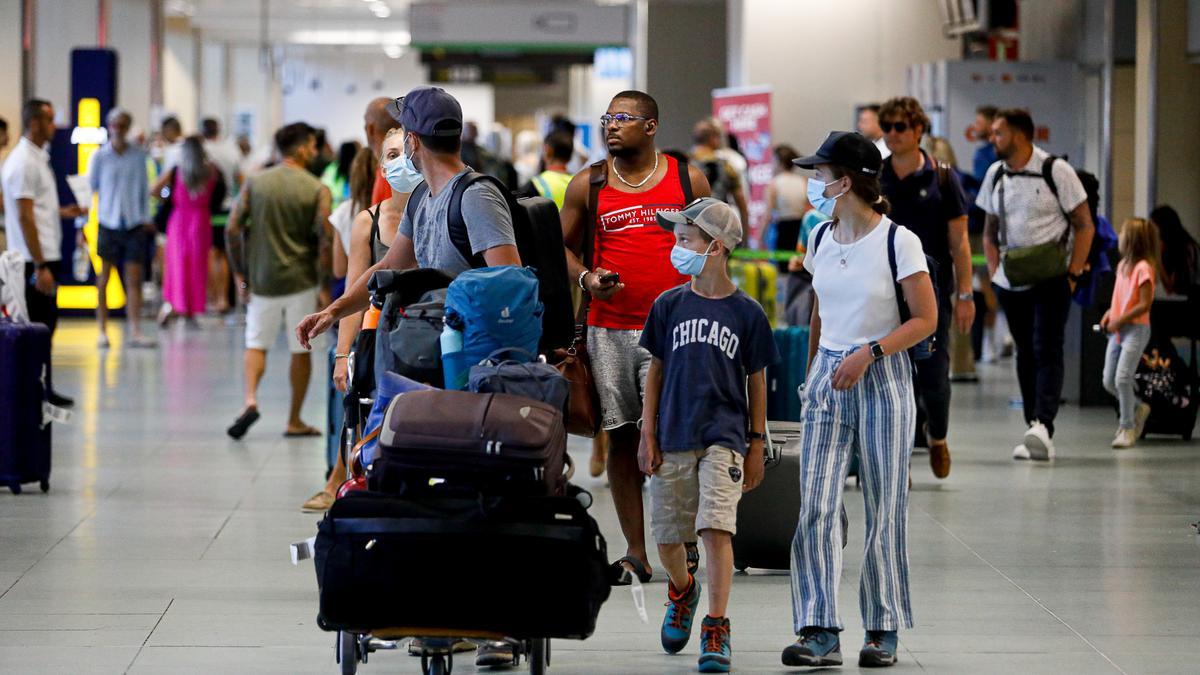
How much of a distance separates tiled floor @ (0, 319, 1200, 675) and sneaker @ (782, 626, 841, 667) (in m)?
0.12

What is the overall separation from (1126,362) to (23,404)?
20.1ft

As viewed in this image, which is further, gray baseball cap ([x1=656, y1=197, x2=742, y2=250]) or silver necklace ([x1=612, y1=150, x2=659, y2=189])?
silver necklace ([x1=612, y1=150, x2=659, y2=189])

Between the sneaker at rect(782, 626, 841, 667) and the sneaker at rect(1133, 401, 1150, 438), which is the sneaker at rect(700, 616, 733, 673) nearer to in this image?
the sneaker at rect(782, 626, 841, 667)

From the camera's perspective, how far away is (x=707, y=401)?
507 centimetres

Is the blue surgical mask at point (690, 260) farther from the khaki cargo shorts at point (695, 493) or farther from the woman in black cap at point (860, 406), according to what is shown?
the khaki cargo shorts at point (695, 493)

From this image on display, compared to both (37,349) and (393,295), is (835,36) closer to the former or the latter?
(37,349)

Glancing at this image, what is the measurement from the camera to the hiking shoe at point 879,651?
17.1 ft

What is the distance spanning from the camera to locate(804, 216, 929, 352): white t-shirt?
16.7 feet

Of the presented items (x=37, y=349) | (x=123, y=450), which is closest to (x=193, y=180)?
(x=123, y=450)

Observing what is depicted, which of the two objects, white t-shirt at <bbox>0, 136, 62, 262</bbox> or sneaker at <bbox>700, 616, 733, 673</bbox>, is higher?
white t-shirt at <bbox>0, 136, 62, 262</bbox>

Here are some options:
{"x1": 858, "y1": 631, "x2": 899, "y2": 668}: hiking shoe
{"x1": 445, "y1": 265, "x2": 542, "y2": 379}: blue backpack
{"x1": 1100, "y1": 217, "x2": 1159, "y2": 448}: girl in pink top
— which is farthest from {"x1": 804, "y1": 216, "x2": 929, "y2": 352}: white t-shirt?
{"x1": 1100, "y1": 217, "x2": 1159, "y2": 448}: girl in pink top

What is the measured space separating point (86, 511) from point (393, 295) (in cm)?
364

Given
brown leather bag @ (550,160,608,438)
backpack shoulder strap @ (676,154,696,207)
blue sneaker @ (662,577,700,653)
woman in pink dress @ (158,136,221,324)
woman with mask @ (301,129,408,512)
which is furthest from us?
woman in pink dress @ (158,136,221,324)

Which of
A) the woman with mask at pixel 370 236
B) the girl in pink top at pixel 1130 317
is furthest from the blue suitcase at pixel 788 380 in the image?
the girl in pink top at pixel 1130 317
